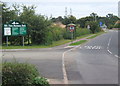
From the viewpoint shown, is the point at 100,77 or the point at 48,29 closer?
the point at 100,77

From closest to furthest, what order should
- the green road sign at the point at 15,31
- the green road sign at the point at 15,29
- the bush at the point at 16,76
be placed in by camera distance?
the bush at the point at 16,76 < the green road sign at the point at 15,29 < the green road sign at the point at 15,31

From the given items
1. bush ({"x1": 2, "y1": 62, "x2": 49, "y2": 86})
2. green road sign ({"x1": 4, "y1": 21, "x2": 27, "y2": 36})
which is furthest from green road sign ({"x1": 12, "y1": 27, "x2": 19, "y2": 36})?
bush ({"x1": 2, "y1": 62, "x2": 49, "y2": 86})

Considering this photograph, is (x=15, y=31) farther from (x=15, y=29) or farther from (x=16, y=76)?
(x=16, y=76)

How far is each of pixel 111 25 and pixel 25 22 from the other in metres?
125

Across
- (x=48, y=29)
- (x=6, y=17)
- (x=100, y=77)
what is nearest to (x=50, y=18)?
(x=48, y=29)

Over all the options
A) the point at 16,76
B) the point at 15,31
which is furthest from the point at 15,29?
the point at 16,76

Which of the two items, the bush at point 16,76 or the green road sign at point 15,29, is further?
the green road sign at point 15,29

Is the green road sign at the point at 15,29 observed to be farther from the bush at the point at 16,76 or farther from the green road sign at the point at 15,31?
the bush at the point at 16,76

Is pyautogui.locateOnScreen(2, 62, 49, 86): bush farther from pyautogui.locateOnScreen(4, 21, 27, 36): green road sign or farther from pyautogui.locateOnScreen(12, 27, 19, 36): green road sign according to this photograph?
pyautogui.locateOnScreen(12, 27, 19, 36): green road sign

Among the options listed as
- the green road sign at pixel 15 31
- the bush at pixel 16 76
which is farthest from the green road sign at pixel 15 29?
the bush at pixel 16 76

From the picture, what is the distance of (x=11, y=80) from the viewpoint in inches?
266

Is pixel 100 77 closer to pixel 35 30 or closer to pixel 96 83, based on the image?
pixel 96 83

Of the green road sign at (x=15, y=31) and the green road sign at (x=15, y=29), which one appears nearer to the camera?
the green road sign at (x=15, y=29)

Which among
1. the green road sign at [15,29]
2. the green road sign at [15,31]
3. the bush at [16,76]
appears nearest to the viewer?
the bush at [16,76]
